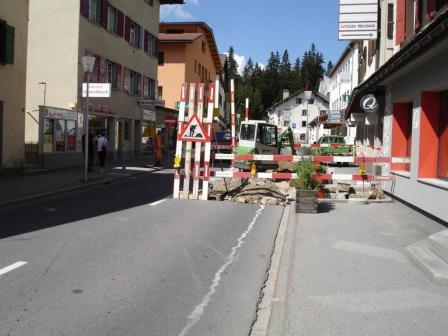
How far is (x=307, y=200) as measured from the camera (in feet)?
38.7

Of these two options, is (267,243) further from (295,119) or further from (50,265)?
(295,119)

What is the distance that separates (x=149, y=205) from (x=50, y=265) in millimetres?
6211

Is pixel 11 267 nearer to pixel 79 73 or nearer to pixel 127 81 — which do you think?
pixel 79 73

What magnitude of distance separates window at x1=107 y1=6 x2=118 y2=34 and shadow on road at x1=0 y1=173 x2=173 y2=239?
12.9m

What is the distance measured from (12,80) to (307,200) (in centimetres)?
1257

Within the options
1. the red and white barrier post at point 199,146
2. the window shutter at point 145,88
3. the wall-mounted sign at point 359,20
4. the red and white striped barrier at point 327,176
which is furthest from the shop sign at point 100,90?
the window shutter at point 145,88

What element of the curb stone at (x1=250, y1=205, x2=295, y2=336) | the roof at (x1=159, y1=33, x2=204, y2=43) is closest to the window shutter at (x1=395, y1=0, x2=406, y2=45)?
the curb stone at (x1=250, y1=205, x2=295, y2=336)

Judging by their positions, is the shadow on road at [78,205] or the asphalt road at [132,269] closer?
the asphalt road at [132,269]

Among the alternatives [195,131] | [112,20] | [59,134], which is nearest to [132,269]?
[195,131]

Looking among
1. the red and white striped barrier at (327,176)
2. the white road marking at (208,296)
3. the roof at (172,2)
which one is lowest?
the white road marking at (208,296)

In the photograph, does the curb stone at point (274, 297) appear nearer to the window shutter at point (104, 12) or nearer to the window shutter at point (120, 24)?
the window shutter at point (104, 12)

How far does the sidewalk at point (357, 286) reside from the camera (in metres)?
4.73

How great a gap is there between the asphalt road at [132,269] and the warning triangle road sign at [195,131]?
2475mm

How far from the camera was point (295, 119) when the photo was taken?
105m
